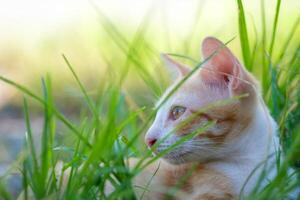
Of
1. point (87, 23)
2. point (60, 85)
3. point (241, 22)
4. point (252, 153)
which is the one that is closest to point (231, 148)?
point (252, 153)

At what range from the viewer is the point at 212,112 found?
2150 mm

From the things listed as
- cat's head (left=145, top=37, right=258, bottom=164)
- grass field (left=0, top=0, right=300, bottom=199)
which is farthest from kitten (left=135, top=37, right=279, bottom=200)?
grass field (left=0, top=0, right=300, bottom=199)

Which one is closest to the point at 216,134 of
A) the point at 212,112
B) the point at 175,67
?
the point at 212,112

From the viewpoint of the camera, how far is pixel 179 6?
5785 mm

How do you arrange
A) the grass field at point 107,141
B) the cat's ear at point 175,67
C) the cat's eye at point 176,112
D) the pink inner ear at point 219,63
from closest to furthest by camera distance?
1. the grass field at point 107,141
2. the pink inner ear at point 219,63
3. the cat's eye at point 176,112
4. the cat's ear at point 175,67

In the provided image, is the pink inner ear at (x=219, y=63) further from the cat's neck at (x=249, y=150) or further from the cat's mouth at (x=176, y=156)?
the cat's mouth at (x=176, y=156)

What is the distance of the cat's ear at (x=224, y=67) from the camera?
2.13 metres

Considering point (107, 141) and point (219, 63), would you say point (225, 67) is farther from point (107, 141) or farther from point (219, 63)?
point (107, 141)

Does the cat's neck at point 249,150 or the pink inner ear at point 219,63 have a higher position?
the pink inner ear at point 219,63

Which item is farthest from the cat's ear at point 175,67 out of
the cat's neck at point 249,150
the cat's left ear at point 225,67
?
the cat's neck at point 249,150

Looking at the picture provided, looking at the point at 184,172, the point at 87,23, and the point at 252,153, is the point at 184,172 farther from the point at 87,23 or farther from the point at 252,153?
the point at 87,23

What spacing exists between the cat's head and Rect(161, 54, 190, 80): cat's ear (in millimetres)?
157

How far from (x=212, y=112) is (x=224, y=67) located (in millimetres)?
168

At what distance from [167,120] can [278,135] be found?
0.40m
